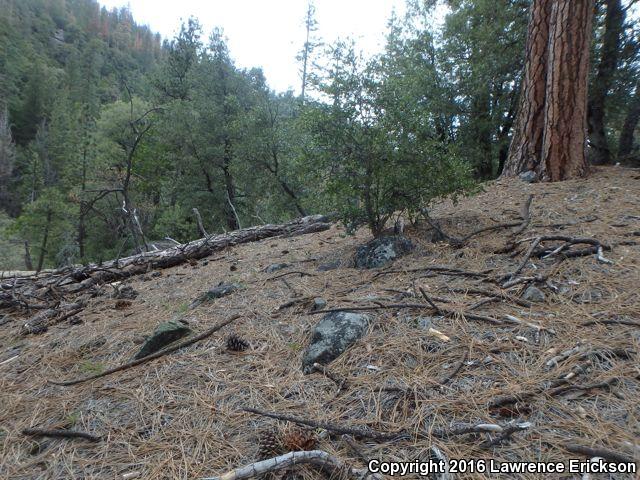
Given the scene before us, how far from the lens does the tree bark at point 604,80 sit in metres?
7.07

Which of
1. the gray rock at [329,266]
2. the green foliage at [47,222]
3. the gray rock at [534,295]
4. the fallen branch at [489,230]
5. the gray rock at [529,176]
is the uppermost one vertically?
the gray rock at [529,176]

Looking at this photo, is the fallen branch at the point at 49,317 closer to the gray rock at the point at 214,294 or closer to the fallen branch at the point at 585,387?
the gray rock at the point at 214,294

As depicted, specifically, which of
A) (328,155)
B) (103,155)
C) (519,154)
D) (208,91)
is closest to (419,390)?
(328,155)

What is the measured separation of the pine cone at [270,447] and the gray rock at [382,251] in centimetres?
211

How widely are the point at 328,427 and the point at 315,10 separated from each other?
23466 mm

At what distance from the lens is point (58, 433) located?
5.33ft

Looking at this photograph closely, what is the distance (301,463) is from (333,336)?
823 millimetres

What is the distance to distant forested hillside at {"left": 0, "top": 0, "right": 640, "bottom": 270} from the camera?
3420mm

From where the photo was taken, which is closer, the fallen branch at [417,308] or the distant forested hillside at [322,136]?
the fallen branch at [417,308]

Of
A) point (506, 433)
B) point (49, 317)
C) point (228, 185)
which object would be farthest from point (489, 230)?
point (228, 185)

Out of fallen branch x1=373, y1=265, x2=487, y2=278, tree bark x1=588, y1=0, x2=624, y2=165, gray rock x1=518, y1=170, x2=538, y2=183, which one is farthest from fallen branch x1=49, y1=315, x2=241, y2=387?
tree bark x1=588, y1=0, x2=624, y2=165

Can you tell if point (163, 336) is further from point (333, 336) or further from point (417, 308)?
point (417, 308)

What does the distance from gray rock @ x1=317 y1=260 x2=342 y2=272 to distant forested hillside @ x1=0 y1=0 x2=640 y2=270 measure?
422 millimetres

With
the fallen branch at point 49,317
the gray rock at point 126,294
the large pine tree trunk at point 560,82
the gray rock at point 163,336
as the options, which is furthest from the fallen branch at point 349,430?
the large pine tree trunk at point 560,82
